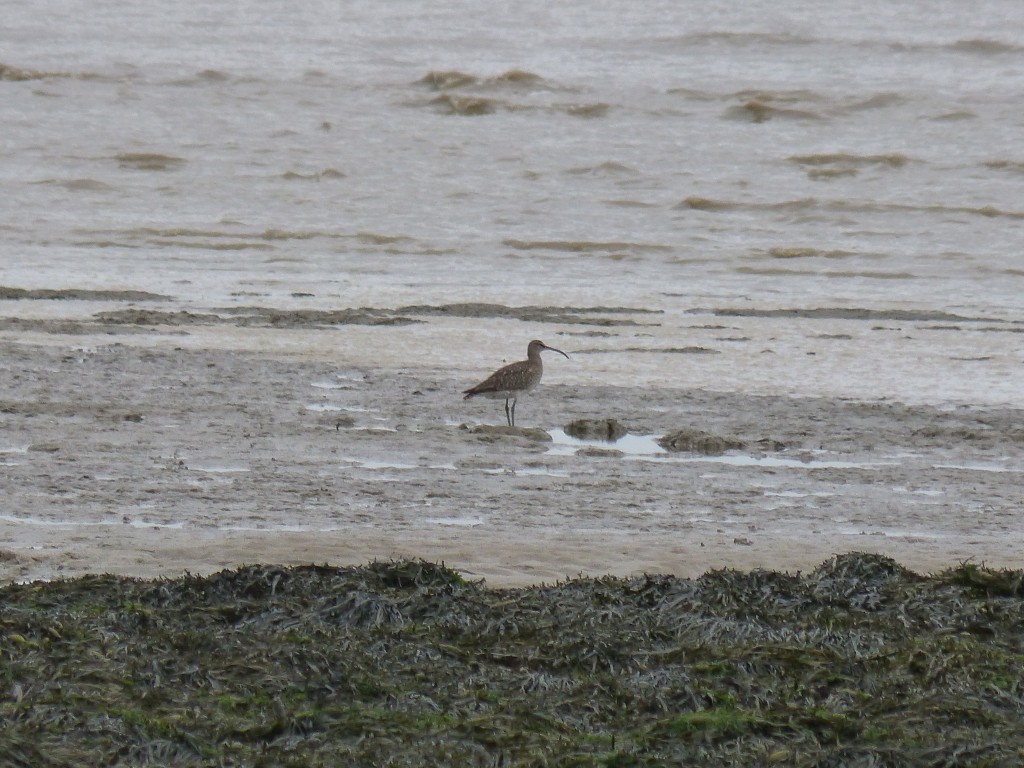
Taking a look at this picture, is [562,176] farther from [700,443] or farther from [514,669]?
[514,669]

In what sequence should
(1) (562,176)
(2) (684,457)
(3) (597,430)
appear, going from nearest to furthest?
(2) (684,457)
(3) (597,430)
(1) (562,176)

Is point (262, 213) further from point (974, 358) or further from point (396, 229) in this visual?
point (974, 358)

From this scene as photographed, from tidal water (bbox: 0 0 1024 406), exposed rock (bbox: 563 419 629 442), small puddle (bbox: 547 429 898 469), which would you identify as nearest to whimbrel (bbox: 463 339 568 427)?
exposed rock (bbox: 563 419 629 442)

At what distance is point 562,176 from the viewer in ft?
76.6

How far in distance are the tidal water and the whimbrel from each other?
1003mm

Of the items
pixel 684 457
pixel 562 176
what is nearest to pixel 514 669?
pixel 684 457

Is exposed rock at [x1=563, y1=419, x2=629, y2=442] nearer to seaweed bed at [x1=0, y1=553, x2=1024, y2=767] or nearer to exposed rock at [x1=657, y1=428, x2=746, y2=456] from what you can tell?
exposed rock at [x1=657, y1=428, x2=746, y2=456]

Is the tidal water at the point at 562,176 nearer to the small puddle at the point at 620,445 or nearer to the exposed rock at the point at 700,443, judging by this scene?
the small puddle at the point at 620,445

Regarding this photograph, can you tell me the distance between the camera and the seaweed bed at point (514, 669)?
3.88 metres

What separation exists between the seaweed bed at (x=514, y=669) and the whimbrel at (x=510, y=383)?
3782 mm

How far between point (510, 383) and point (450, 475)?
5.69 feet

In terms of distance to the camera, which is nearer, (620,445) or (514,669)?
(514,669)

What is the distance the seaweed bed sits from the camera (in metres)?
3.88

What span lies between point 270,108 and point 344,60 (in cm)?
482
